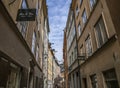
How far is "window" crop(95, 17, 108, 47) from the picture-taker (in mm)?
6141

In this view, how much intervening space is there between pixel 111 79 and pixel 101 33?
228 centimetres

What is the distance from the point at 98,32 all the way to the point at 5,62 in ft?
16.4

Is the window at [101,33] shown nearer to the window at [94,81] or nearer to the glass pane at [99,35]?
the glass pane at [99,35]

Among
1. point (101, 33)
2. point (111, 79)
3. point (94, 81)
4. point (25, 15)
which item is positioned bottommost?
point (94, 81)

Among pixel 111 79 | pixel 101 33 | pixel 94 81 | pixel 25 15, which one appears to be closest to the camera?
pixel 25 15

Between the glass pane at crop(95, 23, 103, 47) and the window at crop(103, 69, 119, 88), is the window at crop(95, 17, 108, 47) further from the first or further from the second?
the window at crop(103, 69, 119, 88)

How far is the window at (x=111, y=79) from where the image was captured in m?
5.29

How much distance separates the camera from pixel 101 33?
652cm

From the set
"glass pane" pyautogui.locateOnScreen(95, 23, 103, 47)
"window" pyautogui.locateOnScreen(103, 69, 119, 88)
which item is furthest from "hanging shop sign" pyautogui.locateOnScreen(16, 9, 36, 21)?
"window" pyautogui.locateOnScreen(103, 69, 119, 88)

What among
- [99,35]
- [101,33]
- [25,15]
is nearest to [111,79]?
[101,33]

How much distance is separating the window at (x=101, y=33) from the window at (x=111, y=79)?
1454mm

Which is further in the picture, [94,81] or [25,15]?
[94,81]

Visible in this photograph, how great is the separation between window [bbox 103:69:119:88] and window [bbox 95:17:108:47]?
4.77 ft

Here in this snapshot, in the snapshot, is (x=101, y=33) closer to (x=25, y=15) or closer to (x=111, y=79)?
(x=111, y=79)
